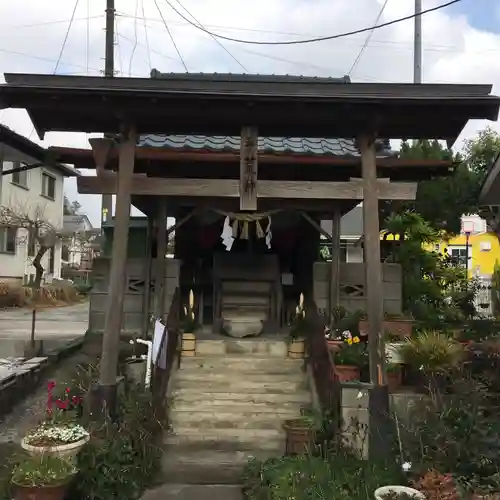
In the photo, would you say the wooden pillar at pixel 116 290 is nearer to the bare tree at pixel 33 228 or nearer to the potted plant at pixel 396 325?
the potted plant at pixel 396 325

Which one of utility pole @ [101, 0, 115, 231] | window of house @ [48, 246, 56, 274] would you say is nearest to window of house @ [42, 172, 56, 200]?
window of house @ [48, 246, 56, 274]

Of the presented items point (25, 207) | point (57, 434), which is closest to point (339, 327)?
point (57, 434)

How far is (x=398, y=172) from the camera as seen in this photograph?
9.27 m

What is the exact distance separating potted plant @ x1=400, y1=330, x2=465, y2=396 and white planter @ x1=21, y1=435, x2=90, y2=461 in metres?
3.72

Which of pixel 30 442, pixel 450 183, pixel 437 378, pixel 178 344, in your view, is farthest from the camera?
pixel 450 183

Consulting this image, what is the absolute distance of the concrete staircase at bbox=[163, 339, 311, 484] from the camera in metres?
6.17

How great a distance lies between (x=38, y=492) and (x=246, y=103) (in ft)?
12.8

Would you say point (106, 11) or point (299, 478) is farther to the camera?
point (106, 11)

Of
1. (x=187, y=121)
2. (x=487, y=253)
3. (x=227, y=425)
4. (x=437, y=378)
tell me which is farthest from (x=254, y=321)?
(x=487, y=253)

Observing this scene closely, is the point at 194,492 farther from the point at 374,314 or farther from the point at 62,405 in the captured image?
the point at 374,314

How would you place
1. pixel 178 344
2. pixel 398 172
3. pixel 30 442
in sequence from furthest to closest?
pixel 398 172
pixel 178 344
pixel 30 442

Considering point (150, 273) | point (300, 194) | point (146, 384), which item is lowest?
point (146, 384)

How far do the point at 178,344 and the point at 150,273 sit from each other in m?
1.72

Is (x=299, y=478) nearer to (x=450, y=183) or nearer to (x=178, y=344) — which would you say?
(x=178, y=344)
